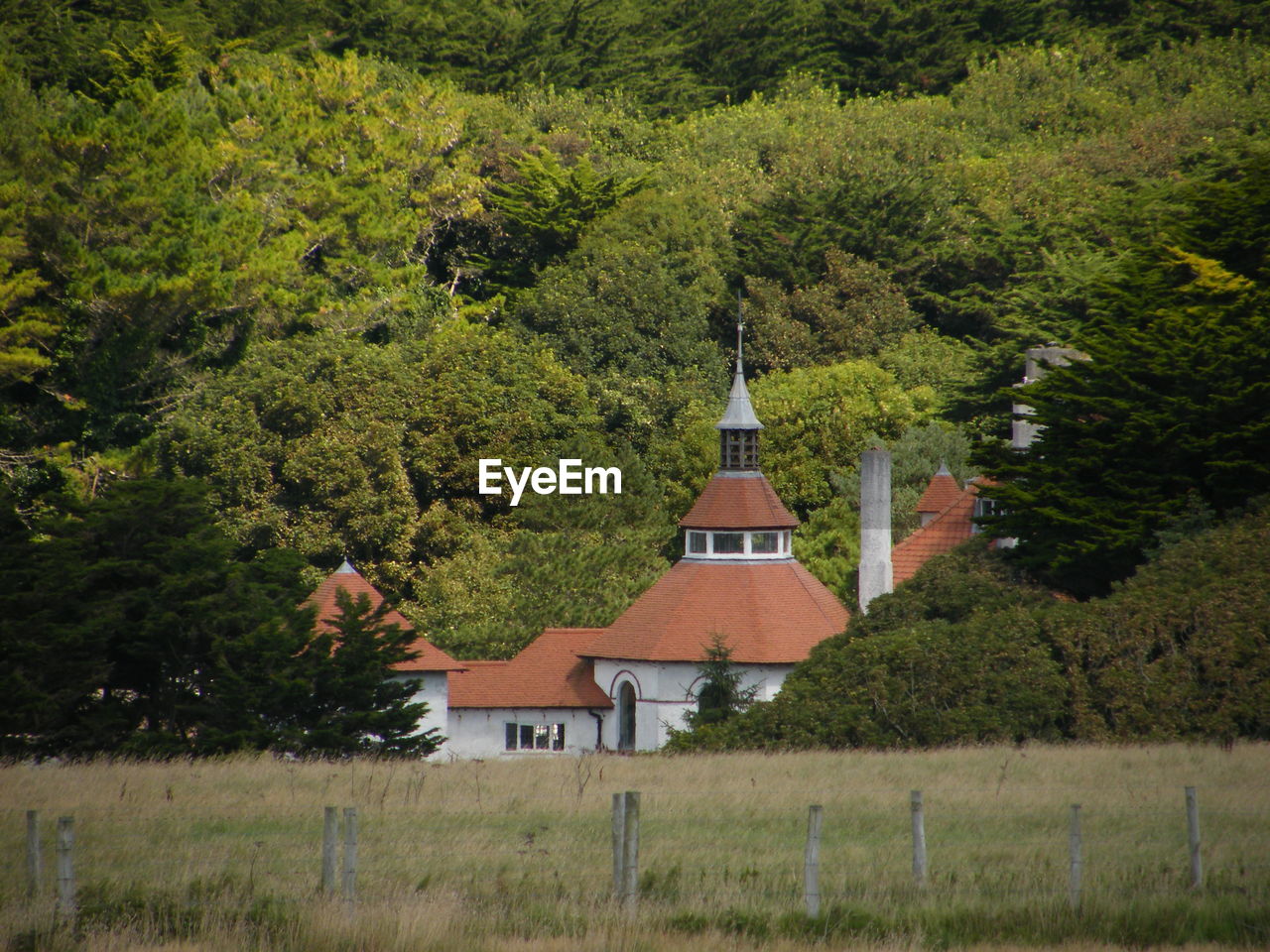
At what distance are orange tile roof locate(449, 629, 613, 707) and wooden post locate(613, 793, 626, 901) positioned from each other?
117 ft

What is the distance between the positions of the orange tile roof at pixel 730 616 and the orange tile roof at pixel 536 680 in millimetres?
900

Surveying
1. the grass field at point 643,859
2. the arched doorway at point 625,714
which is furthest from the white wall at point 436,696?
the grass field at point 643,859

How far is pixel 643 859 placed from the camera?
19062 millimetres

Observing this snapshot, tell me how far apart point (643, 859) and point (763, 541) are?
118ft

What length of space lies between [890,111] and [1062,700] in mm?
65708

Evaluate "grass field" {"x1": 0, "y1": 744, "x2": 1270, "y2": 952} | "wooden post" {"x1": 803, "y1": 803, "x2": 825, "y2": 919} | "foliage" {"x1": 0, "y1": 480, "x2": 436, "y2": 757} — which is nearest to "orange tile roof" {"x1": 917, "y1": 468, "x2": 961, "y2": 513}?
"foliage" {"x1": 0, "y1": 480, "x2": 436, "y2": 757}

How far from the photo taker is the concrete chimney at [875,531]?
52875mm

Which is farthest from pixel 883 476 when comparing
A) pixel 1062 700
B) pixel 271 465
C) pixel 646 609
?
pixel 271 465

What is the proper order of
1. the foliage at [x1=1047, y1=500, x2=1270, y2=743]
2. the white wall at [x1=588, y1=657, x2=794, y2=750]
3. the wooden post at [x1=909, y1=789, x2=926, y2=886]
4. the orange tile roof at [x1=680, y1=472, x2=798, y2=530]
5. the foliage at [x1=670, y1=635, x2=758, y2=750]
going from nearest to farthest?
the wooden post at [x1=909, y1=789, x2=926, y2=886]
the foliage at [x1=1047, y1=500, x2=1270, y2=743]
the foliage at [x1=670, y1=635, x2=758, y2=750]
the white wall at [x1=588, y1=657, x2=794, y2=750]
the orange tile roof at [x1=680, y1=472, x2=798, y2=530]

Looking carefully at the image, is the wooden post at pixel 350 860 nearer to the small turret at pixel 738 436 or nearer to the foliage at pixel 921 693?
the foliage at pixel 921 693

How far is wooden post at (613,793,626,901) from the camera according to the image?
1662 centimetres

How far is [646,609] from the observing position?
53.5m

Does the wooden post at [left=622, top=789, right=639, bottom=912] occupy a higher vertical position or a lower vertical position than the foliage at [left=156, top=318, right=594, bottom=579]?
lower

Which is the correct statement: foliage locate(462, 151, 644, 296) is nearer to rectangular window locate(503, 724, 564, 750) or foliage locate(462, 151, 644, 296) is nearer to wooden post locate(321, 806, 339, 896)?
rectangular window locate(503, 724, 564, 750)
